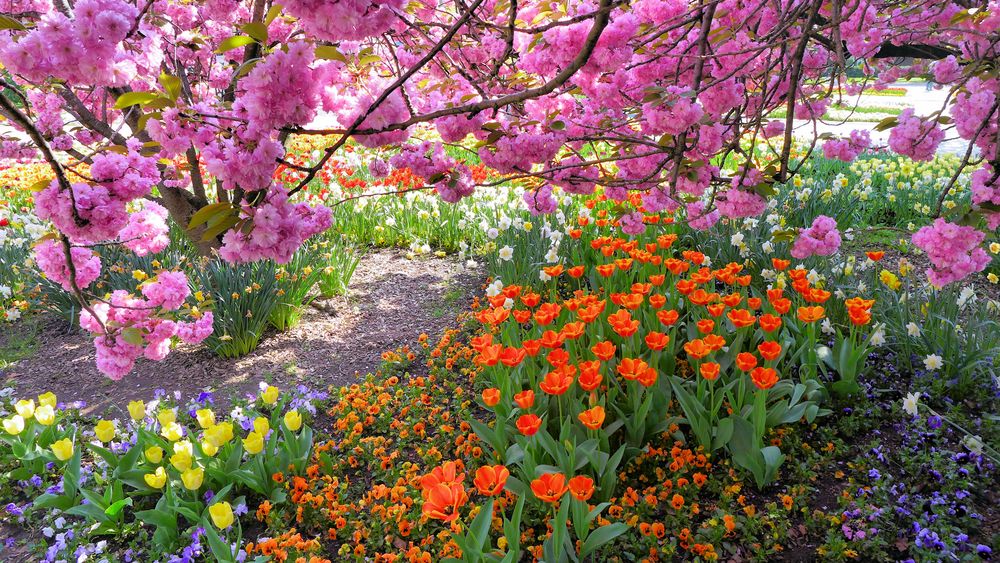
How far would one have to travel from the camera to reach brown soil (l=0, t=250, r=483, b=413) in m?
3.28

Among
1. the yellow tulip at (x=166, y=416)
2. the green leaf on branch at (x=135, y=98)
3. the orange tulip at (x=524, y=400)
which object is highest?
the green leaf on branch at (x=135, y=98)

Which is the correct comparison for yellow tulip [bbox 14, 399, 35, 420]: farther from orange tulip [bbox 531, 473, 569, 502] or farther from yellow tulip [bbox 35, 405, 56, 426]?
orange tulip [bbox 531, 473, 569, 502]

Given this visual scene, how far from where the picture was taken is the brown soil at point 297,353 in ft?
10.8

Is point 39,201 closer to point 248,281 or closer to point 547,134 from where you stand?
point 547,134

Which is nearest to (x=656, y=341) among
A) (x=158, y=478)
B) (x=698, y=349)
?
(x=698, y=349)

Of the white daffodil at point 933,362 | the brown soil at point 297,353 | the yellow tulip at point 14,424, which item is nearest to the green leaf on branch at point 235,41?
the yellow tulip at point 14,424

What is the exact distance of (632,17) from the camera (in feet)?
5.60

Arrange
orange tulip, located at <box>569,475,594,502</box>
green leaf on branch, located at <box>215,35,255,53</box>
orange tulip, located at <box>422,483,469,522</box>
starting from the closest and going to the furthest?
green leaf on branch, located at <box>215,35,255,53</box>, orange tulip, located at <box>422,483,469,522</box>, orange tulip, located at <box>569,475,594,502</box>

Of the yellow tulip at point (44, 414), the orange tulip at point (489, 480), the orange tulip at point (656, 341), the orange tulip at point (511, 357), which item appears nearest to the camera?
the orange tulip at point (489, 480)

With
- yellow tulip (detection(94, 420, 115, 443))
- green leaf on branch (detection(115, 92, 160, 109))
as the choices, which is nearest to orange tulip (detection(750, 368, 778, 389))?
green leaf on branch (detection(115, 92, 160, 109))

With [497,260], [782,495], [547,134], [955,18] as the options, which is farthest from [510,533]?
[497,260]

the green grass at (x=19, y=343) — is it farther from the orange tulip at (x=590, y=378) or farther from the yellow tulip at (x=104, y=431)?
the orange tulip at (x=590, y=378)

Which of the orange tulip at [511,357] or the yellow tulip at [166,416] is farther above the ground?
the orange tulip at [511,357]

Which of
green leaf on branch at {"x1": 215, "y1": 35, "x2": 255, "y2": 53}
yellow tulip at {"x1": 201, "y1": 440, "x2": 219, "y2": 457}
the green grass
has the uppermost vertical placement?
green leaf on branch at {"x1": 215, "y1": 35, "x2": 255, "y2": 53}
